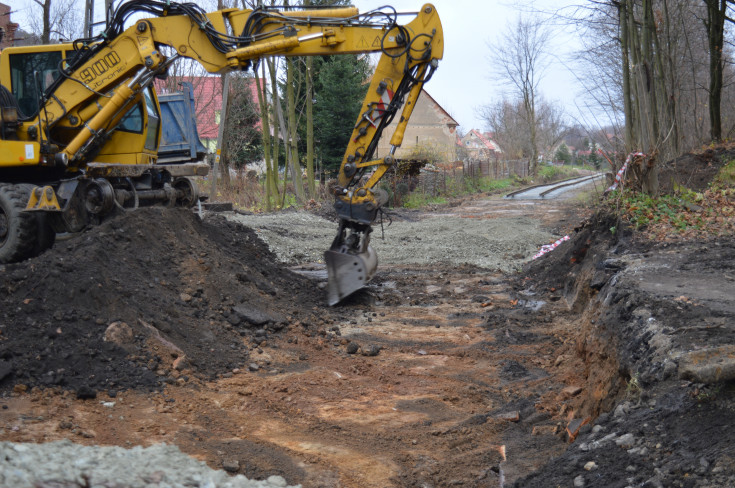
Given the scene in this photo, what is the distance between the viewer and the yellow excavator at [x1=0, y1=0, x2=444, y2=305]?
8.74 metres

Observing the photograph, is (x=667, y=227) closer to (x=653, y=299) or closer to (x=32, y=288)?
(x=653, y=299)

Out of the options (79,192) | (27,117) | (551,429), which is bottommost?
(551,429)

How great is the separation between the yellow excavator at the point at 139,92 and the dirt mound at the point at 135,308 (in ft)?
3.37

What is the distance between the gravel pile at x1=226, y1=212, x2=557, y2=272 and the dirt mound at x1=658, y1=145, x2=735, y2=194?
309 cm

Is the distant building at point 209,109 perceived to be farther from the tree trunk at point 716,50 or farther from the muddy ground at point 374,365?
the muddy ground at point 374,365

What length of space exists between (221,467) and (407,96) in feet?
21.2

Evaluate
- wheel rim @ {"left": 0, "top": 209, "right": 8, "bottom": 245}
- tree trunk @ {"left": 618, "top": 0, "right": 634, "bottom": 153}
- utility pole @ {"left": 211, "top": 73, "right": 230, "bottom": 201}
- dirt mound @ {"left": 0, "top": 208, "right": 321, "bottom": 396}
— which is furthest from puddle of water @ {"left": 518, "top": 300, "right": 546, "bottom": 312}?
utility pole @ {"left": 211, "top": 73, "right": 230, "bottom": 201}

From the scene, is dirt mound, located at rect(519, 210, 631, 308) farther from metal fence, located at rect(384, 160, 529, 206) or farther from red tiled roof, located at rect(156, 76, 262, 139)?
red tiled roof, located at rect(156, 76, 262, 139)

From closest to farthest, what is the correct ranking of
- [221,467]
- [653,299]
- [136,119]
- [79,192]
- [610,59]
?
[221,467] < [653,299] < [79,192] < [136,119] < [610,59]

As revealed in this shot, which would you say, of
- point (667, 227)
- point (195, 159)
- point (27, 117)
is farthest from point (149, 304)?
point (667, 227)

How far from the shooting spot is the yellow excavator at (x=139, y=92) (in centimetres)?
874

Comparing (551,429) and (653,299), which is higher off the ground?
(653,299)

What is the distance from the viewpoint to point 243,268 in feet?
30.6

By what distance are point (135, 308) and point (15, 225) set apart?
303 cm
